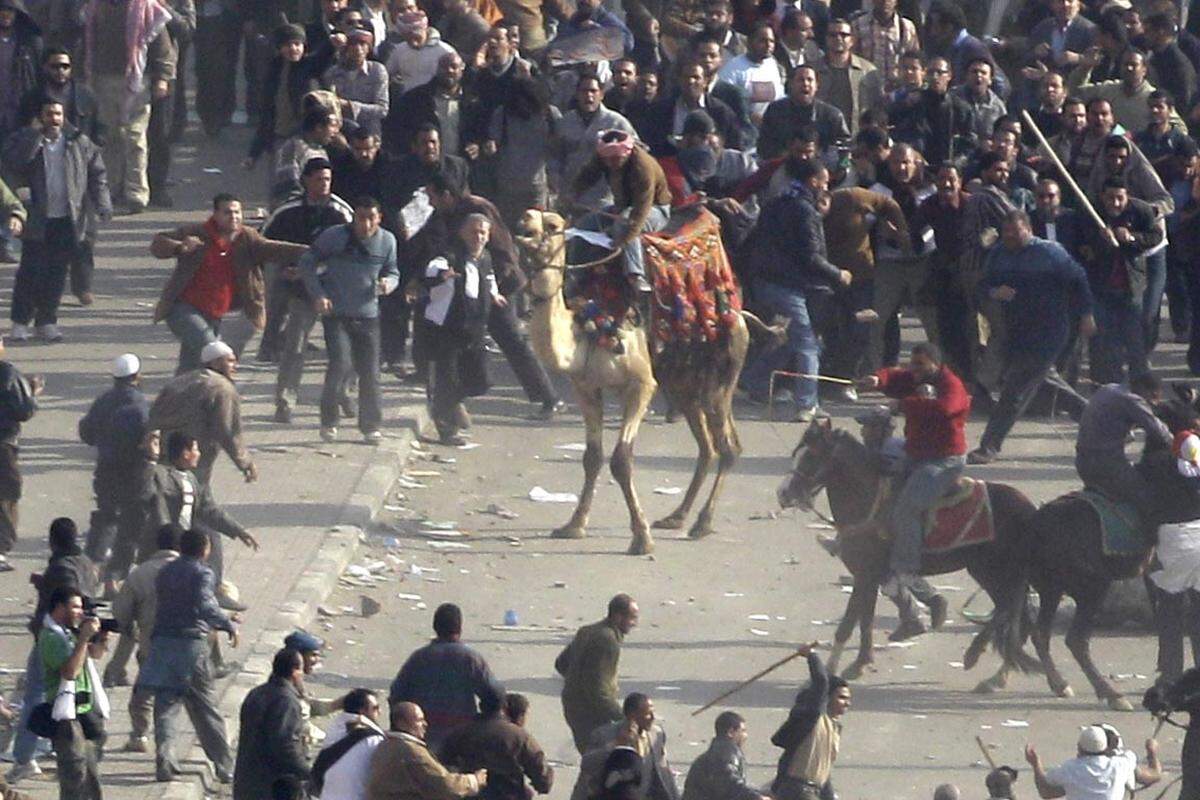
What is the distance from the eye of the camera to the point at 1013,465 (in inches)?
839

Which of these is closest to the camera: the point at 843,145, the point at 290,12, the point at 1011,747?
the point at 1011,747

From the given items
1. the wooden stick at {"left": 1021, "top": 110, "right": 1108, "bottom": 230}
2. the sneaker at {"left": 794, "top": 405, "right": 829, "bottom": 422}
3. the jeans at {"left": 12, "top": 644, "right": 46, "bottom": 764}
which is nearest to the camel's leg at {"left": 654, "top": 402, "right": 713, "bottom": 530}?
the sneaker at {"left": 794, "top": 405, "right": 829, "bottom": 422}

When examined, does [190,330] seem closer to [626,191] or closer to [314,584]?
[314,584]

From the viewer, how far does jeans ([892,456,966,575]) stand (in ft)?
56.1

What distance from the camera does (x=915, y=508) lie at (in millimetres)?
→ 17094

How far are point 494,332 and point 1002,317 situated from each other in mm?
3416

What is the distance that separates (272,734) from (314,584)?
4.24m

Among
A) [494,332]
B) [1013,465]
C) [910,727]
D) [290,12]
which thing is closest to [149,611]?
[910,727]

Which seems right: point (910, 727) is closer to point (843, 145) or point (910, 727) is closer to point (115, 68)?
point (843, 145)

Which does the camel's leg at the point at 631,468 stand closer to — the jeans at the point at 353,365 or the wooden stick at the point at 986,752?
the jeans at the point at 353,365

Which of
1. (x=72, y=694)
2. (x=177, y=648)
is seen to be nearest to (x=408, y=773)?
(x=72, y=694)

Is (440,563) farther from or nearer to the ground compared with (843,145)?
nearer to the ground

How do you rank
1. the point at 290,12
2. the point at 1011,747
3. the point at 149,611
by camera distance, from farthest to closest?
the point at 290,12 < the point at 1011,747 < the point at 149,611

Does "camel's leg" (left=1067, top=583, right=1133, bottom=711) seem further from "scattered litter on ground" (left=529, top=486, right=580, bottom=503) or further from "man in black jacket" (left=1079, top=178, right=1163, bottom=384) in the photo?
"man in black jacket" (left=1079, top=178, right=1163, bottom=384)
